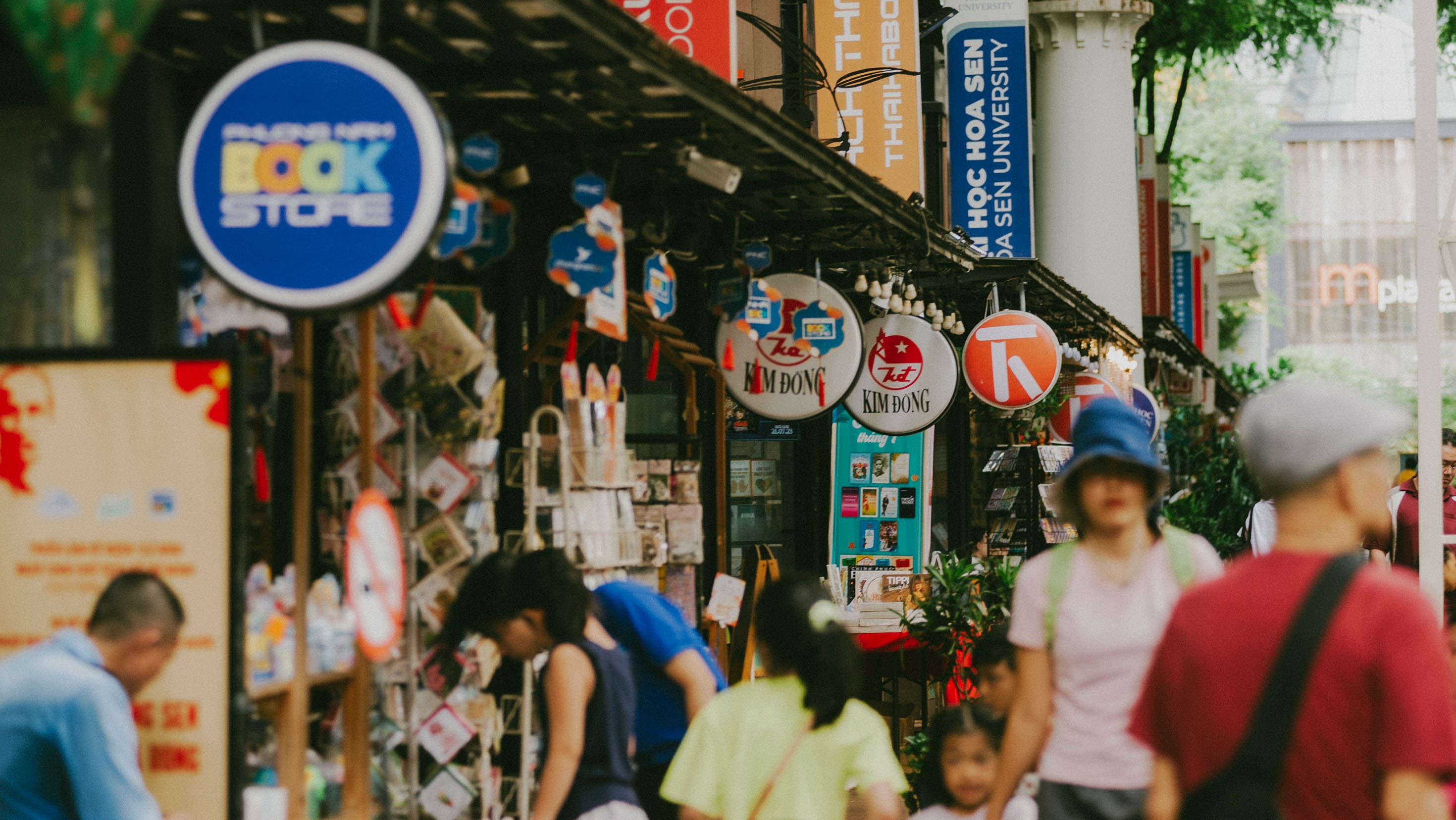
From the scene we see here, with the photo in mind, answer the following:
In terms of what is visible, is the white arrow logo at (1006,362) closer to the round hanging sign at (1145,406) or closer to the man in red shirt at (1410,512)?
the man in red shirt at (1410,512)

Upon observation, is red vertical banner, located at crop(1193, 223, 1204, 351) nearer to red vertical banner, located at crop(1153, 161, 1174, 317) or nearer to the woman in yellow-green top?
red vertical banner, located at crop(1153, 161, 1174, 317)

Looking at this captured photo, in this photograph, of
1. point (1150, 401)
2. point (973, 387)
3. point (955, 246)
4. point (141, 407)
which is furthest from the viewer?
point (1150, 401)

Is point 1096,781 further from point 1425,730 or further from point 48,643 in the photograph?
point 48,643

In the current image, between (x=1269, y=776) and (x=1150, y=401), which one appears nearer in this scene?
(x=1269, y=776)

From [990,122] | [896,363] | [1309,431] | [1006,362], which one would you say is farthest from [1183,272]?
[1309,431]

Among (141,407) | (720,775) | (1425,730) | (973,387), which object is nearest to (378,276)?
(141,407)

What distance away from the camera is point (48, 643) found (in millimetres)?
3721

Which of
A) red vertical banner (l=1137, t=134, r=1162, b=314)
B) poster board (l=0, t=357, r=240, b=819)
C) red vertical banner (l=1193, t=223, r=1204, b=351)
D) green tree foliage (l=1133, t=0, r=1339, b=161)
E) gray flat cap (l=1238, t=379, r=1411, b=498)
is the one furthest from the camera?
red vertical banner (l=1193, t=223, r=1204, b=351)

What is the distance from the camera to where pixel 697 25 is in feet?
29.5

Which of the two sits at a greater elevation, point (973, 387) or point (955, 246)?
point (955, 246)

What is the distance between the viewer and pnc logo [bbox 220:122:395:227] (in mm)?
3846

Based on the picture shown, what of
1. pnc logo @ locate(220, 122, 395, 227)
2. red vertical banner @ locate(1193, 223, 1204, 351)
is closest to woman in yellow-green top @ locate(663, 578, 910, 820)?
pnc logo @ locate(220, 122, 395, 227)

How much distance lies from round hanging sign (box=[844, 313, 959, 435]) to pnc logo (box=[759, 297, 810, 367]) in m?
1.67

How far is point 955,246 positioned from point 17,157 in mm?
6188
